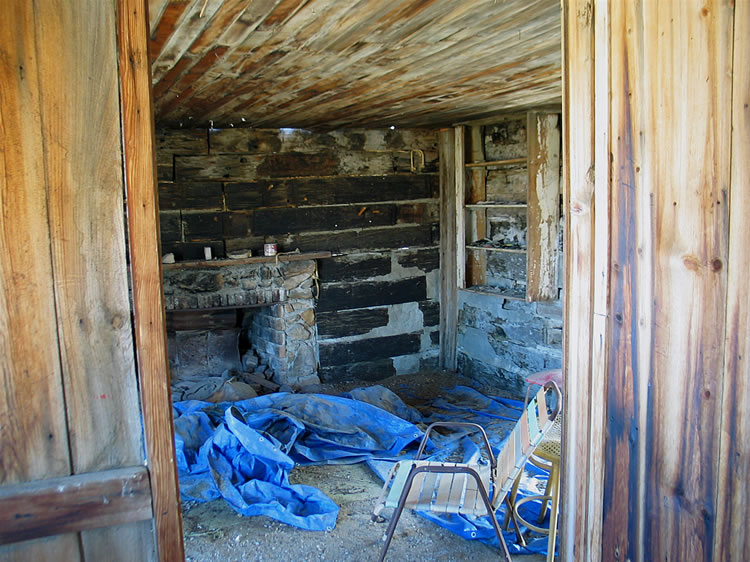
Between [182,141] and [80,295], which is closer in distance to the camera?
[80,295]

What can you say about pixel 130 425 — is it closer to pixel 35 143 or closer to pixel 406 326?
pixel 35 143

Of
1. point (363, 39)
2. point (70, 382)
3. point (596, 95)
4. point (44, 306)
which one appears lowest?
point (70, 382)

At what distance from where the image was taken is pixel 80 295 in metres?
1.36

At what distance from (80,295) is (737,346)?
137cm

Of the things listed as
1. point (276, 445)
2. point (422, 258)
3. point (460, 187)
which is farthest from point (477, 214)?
point (276, 445)

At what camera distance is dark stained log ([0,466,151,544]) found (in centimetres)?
132

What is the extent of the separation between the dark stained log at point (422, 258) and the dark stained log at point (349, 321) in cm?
50

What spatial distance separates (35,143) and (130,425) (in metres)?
0.66

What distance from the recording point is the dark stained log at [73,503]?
1318 mm

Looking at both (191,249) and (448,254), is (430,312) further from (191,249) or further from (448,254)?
(191,249)

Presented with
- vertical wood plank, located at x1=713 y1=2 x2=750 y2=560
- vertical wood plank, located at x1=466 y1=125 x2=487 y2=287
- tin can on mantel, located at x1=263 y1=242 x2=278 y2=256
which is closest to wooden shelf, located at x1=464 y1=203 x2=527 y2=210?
vertical wood plank, located at x1=466 y1=125 x2=487 y2=287

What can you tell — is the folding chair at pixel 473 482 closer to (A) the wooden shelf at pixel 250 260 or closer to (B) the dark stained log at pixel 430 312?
(A) the wooden shelf at pixel 250 260

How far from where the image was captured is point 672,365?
1.30 m

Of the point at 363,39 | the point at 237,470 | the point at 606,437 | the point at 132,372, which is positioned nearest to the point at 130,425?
the point at 132,372
